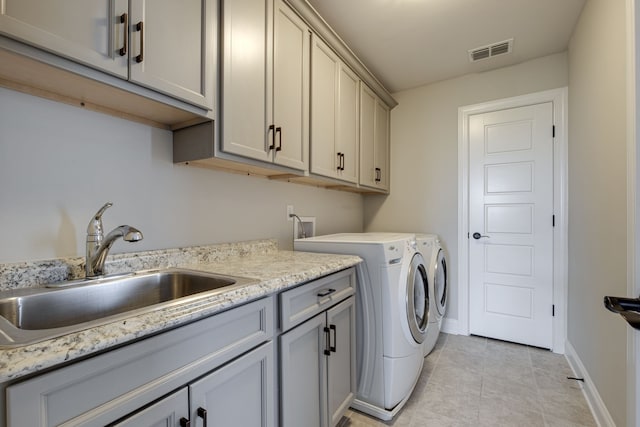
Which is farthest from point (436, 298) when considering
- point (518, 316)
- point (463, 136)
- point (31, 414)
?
point (31, 414)

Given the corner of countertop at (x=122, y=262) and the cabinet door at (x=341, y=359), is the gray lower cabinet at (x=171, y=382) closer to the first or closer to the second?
the cabinet door at (x=341, y=359)

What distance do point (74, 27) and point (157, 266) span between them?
91cm

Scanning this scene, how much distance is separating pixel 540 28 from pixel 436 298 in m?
2.19

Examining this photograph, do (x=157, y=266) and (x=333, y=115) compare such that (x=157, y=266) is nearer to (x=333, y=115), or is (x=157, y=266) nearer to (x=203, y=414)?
(x=203, y=414)

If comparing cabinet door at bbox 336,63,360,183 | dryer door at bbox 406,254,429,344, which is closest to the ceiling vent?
cabinet door at bbox 336,63,360,183

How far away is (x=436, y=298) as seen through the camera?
2.36 m

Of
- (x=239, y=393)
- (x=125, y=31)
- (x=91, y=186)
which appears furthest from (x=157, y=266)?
(x=125, y=31)

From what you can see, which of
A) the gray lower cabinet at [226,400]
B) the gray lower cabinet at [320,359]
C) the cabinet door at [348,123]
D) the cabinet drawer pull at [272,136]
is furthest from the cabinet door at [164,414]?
the cabinet door at [348,123]

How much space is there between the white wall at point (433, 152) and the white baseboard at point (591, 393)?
90 centimetres

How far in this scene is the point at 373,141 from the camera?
9.09ft

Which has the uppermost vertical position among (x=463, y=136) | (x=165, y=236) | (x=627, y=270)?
(x=463, y=136)

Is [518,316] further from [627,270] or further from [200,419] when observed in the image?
[200,419]

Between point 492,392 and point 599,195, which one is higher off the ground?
point 599,195

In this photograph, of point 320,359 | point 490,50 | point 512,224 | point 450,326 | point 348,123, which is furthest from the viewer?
point 450,326
